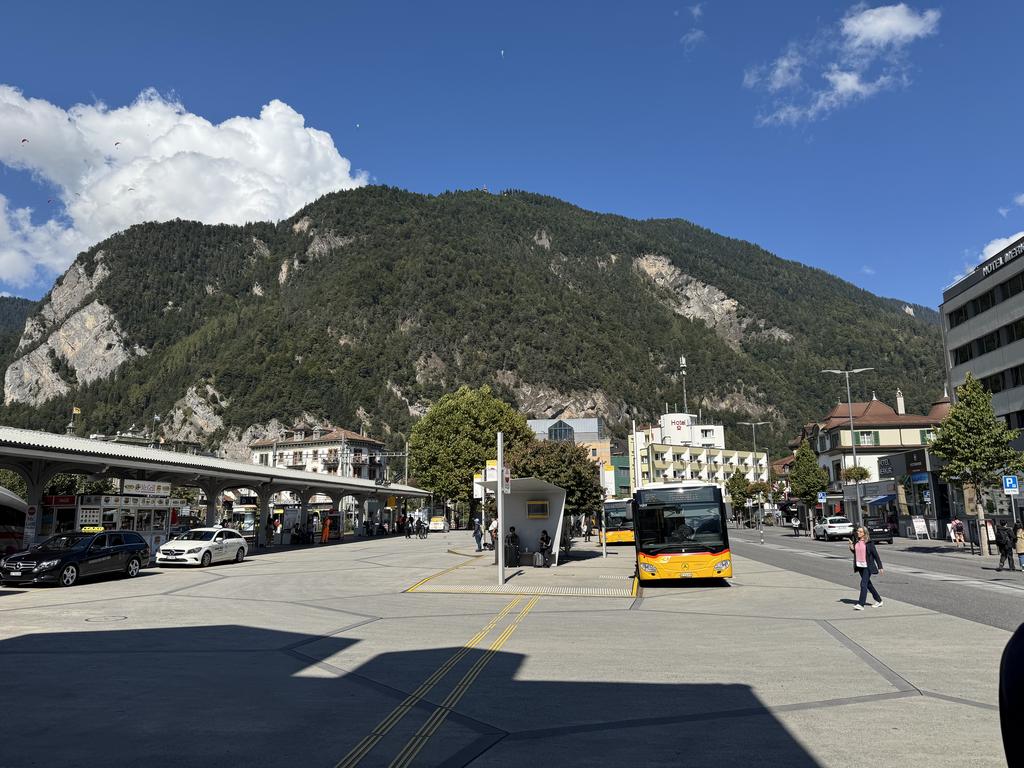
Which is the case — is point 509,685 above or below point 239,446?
below

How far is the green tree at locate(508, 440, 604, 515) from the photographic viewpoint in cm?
3406

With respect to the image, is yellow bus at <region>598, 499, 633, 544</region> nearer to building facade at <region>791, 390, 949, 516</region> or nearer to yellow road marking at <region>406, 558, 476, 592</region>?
yellow road marking at <region>406, 558, 476, 592</region>

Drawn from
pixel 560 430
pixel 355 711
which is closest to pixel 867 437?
pixel 560 430

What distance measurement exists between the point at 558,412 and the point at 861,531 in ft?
558

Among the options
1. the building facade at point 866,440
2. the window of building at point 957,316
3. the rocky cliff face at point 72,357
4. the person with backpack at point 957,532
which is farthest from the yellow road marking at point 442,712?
the rocky cliff face at point 72,357

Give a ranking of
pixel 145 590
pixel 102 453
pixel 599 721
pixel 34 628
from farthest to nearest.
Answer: pixel 102 453
pixel 145 590
pixel 34 628
pixel 599 721

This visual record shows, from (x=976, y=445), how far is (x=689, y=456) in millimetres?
82259

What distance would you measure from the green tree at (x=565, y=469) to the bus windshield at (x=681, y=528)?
1295 centimetres

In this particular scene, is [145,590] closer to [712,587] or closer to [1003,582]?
[712,587]

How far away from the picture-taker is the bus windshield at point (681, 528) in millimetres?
20016

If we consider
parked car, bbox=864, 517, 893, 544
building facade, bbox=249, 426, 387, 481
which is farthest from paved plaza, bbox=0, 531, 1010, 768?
building facade, bbox=249, 426, 387, 481

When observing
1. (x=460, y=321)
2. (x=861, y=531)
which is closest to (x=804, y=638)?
(x=861, y=531)

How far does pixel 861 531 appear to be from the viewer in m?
15.4

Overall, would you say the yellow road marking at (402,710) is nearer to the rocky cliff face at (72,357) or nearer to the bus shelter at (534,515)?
the bus shelter at (534,515)
